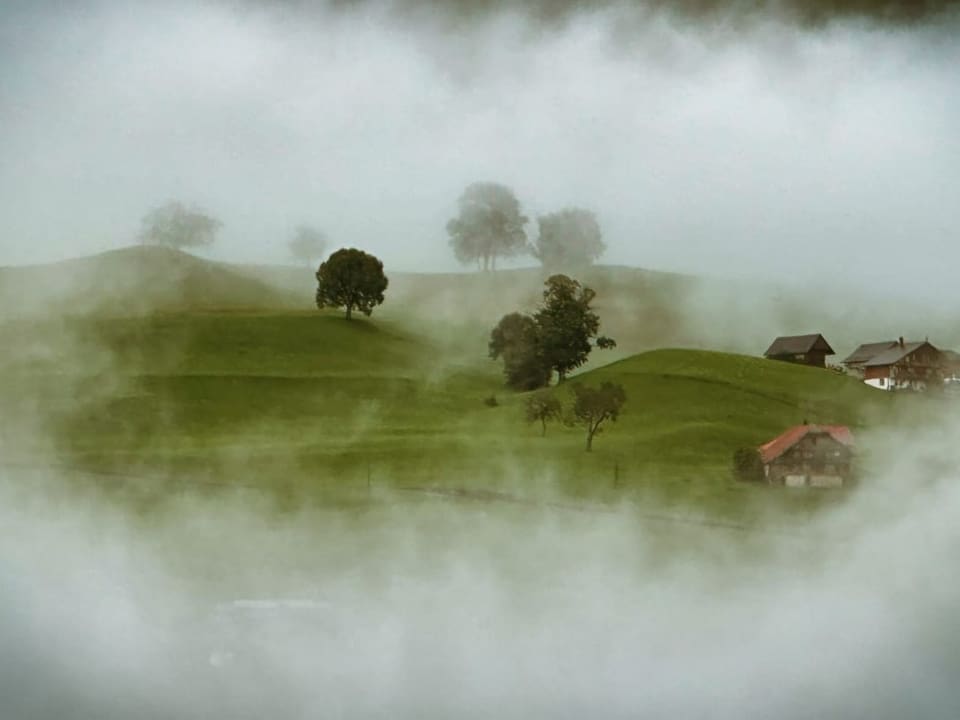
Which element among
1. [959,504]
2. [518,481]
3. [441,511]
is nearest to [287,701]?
[441,511]

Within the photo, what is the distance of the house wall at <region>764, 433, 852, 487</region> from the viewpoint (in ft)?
27.9

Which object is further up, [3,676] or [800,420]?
[800,420]

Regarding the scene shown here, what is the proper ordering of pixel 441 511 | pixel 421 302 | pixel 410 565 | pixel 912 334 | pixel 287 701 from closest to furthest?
pixel 287 701 → pixel 410 565 → pixel 441 511 → pixel 912 334 → pixel 421 302

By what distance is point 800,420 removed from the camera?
1013 centimetres

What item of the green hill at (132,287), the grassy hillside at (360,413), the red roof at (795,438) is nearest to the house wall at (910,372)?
the grassy hillside at (360,413)

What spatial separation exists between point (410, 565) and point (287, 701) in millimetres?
1416

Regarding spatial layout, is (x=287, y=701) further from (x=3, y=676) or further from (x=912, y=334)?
(x=912, y=334)

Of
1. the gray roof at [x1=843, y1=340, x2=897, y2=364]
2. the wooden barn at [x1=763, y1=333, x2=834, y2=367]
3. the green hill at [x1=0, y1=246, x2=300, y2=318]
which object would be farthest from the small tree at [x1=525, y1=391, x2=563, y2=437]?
the green hill at [x1=0, y1=246, x2=300, y2=318]

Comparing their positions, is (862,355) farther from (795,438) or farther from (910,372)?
(795,438)

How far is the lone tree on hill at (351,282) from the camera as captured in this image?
1111 centimetres

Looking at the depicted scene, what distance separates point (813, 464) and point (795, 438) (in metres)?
0.43

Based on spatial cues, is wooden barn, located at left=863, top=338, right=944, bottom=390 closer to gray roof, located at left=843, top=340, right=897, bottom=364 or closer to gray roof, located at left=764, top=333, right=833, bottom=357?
gray roof, located at left=843, top=340, right=897, bottom=364

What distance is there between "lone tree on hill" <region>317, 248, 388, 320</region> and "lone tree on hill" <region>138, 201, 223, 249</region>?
4.06 ft

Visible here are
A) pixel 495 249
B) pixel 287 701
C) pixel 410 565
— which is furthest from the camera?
pixel 495 249
